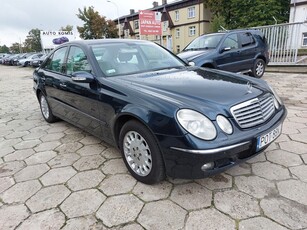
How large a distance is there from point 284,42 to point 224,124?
9581mm

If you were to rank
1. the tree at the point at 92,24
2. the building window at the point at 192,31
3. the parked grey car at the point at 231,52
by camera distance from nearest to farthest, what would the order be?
the parked grey car at the point at 231,52, the building window at the point at 192,31, the tree at the point at 92,24

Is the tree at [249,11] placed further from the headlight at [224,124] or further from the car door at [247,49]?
the headlight at [224,124]

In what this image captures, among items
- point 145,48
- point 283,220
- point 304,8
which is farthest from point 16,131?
point 304,8

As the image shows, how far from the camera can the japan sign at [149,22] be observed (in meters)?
17.6

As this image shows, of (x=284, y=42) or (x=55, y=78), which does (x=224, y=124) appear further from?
(x=284, y=42)

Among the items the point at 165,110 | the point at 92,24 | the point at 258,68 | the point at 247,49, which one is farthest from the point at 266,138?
the point at 92,24

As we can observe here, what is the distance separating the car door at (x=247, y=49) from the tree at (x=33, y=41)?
77.4m

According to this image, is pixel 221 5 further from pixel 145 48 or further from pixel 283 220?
pixel 283 220

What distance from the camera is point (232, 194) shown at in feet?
7.28

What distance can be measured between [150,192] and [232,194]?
77 centimetres

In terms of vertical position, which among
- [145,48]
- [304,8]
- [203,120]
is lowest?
[203,120]

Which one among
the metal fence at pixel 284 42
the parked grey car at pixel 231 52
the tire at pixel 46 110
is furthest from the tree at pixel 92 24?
the tire at pixel 46 110

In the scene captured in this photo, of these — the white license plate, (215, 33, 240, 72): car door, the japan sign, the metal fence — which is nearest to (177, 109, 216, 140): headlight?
the white license plate

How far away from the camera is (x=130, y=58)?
3125 mm
